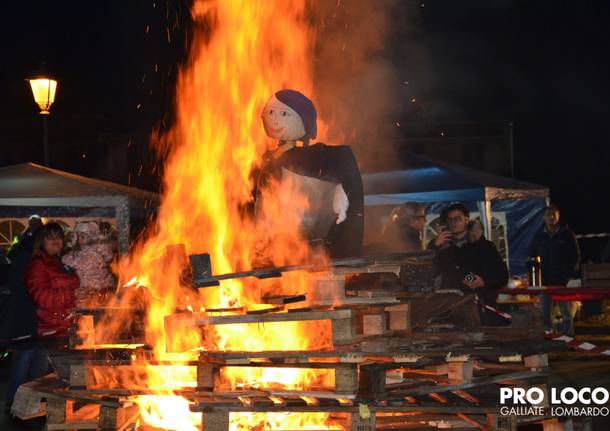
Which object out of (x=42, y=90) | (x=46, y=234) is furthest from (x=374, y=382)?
(x=42, y=90)

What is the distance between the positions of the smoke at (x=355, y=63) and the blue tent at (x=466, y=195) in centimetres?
127

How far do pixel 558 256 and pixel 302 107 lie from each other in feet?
29.9

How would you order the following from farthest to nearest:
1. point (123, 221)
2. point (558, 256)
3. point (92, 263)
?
point (123, 221), point (558, 256), point (92, 263)

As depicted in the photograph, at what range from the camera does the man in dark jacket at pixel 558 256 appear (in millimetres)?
15547

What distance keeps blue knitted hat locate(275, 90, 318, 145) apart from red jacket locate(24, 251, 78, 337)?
358cm

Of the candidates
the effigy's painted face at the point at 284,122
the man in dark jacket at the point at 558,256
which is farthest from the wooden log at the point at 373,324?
the man in dark jacket at the point at 558,256

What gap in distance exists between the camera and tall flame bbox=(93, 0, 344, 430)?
6.72m

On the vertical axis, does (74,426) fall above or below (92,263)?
below

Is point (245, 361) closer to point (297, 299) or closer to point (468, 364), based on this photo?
point (297, 299)

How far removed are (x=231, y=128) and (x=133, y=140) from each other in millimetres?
28448

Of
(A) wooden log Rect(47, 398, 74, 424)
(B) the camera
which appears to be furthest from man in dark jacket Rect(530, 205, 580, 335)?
(A) wooden log Rect(47, 398, 74, 424)

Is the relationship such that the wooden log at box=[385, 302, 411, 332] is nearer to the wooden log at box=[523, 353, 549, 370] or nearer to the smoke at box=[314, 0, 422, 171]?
the wooden log at box=[523, 353, 549, 370]

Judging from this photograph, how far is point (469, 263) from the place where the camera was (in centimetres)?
953

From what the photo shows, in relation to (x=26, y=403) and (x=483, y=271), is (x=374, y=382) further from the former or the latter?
(x=483, y=271)
